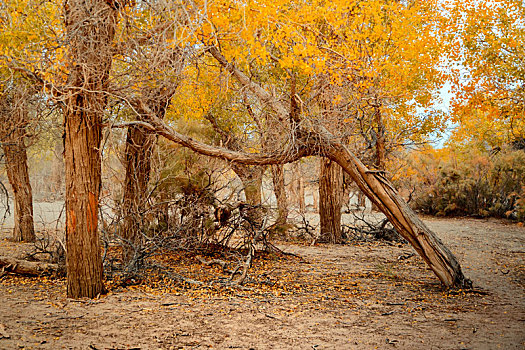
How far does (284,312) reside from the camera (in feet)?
15.9

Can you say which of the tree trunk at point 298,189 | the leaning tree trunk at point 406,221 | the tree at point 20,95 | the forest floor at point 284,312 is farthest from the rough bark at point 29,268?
the tree trunk at point 298,189

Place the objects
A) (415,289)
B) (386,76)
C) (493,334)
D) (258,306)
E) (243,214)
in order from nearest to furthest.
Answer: (493,334) → (258,306) → (415,289) → (243,214) → (386,76)

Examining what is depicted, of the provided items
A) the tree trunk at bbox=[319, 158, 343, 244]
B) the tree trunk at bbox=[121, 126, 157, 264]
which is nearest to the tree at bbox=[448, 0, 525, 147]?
the tree trunk at bbox=[319, 158, 343, 244]

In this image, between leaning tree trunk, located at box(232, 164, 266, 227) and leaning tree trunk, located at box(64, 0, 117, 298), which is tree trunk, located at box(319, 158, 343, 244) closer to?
leaning tree trunk, located at box(232, 164, 266, 227)

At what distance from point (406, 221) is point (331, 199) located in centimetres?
491

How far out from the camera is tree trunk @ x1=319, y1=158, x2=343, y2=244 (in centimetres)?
1094

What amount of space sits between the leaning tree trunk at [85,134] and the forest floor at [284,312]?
422 mm

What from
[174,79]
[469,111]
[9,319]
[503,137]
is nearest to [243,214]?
[174,79]

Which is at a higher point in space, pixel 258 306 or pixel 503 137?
pixel 503 137

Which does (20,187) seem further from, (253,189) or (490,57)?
(490,57)

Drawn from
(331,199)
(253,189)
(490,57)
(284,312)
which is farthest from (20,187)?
(490,57)

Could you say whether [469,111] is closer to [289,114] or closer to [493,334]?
[289,114]

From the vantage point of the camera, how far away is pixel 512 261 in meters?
8.19

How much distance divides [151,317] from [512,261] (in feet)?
22.3
